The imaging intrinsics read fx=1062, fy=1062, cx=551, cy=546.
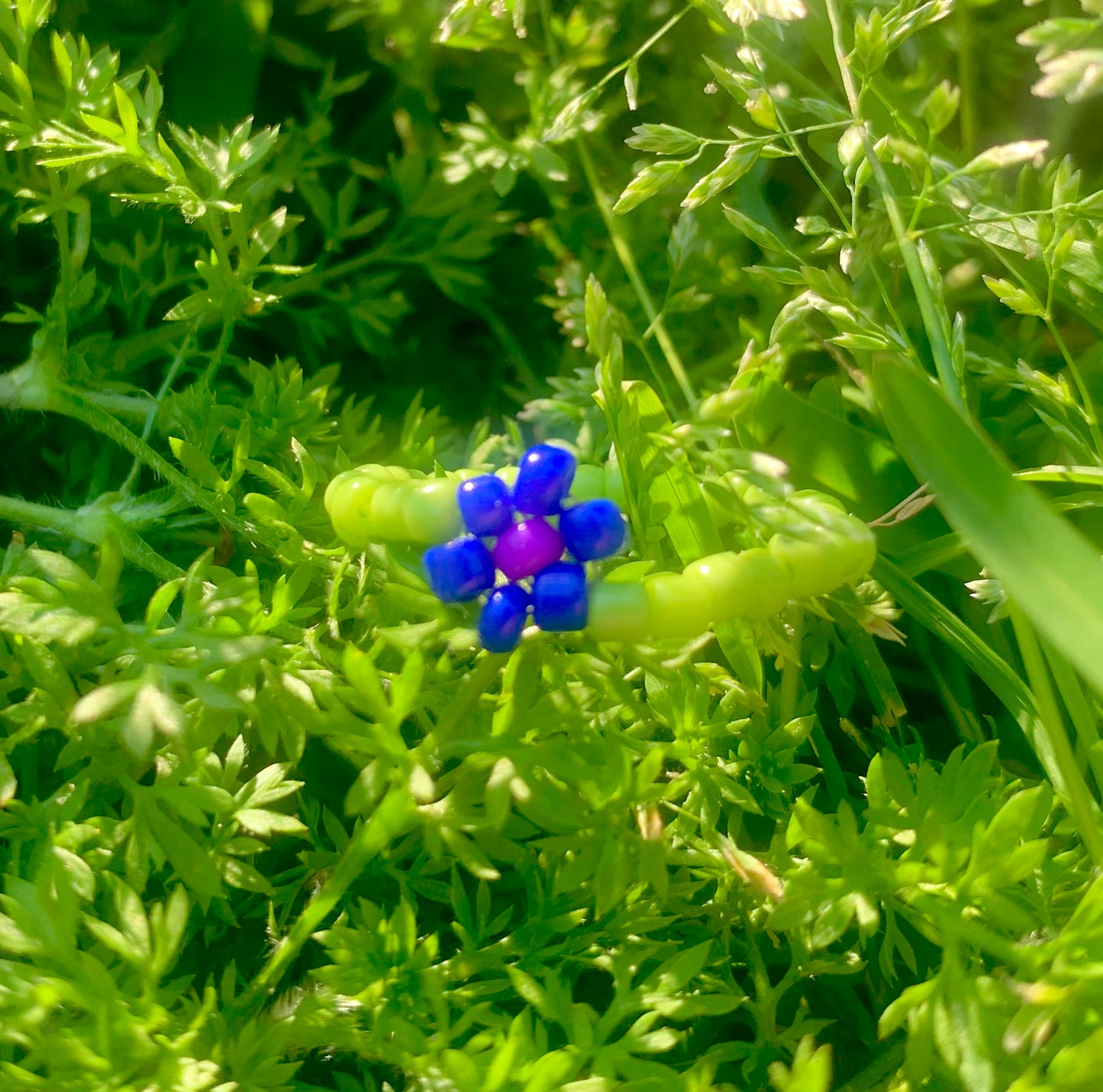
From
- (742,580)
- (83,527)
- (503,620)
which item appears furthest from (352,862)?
(83,527)

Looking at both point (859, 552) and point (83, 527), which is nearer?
point (859, 552)

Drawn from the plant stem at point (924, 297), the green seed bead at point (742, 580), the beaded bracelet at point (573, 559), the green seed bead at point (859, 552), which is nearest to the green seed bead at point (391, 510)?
the beaded bracelet at point (573, 559)

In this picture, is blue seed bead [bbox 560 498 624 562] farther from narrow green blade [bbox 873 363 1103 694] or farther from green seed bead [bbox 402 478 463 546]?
narrow green blade [bbox 873 363 1103 694]

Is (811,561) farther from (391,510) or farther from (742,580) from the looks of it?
(391,510)

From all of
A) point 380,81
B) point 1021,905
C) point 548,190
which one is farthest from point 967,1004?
point 380,81

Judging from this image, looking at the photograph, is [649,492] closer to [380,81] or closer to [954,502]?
[954,502]

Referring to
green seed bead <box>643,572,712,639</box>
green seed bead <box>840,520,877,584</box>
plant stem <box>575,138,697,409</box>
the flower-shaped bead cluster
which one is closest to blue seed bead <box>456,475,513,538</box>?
the flower-shaped bead cluster

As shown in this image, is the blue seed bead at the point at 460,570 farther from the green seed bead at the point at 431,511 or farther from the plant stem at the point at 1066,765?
the plant stem at the point at 1066,765
